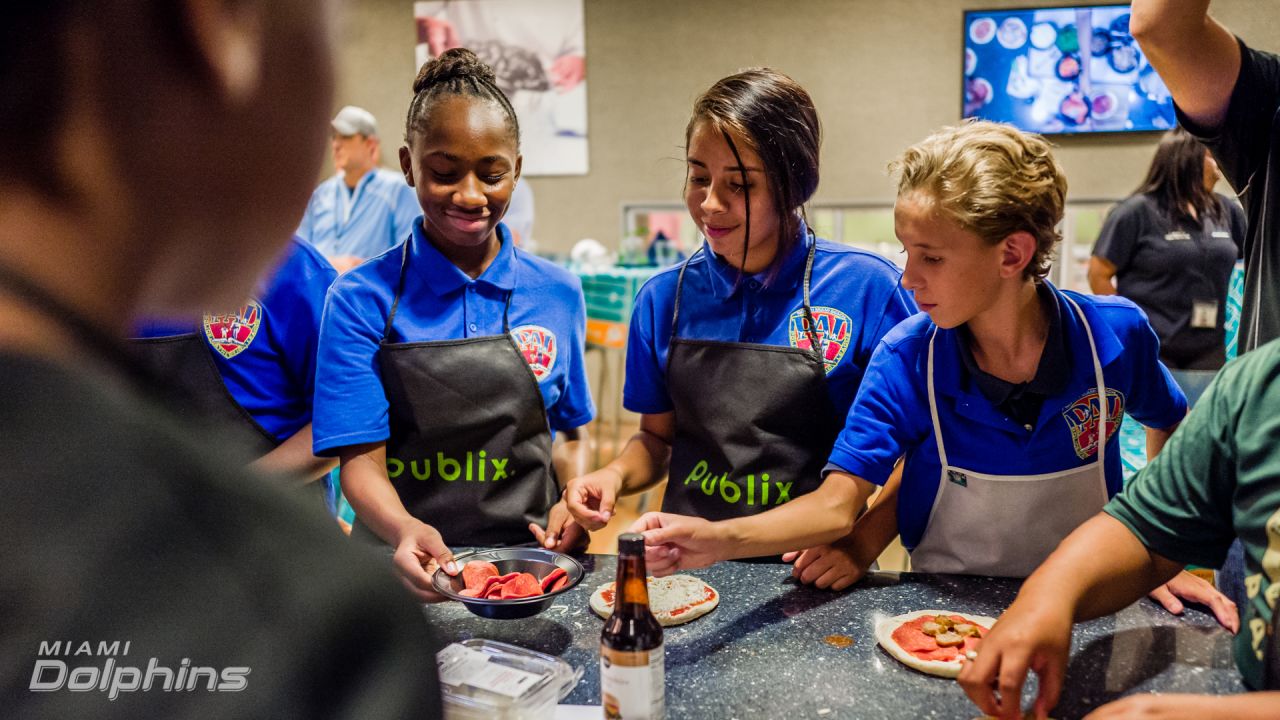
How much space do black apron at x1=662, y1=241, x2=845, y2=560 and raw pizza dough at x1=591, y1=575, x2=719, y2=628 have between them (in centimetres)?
27

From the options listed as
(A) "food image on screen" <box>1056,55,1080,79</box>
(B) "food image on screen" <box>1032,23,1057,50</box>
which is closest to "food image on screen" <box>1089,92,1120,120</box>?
(A) "food image on screen" <box>1056,55,1080,79</box>

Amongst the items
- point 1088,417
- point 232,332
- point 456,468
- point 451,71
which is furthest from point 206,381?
point 1088,417

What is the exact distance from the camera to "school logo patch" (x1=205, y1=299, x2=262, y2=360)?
5.54 ft

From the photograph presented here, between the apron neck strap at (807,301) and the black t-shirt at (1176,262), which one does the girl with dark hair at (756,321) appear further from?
the black t-shirt at (1176,262)

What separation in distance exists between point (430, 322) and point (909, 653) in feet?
3.41

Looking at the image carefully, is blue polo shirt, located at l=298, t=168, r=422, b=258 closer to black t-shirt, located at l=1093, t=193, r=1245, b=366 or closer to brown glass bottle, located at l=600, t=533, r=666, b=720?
black t-shirt, located at l=1093, t=193, r=1245, b=366

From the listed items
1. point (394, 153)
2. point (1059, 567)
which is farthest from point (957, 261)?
point (394, 153)

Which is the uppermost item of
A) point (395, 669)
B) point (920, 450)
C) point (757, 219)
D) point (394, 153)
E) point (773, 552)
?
point (394, 153)

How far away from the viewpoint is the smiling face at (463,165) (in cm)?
159

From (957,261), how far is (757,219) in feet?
1.27

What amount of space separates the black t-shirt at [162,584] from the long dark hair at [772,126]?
137 cm

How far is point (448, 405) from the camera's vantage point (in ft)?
5.30

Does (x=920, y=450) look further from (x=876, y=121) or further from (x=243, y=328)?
(x=876, y=121)

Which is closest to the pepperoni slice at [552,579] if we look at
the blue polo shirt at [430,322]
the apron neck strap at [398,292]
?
the blue polo shirt at [430,322]
